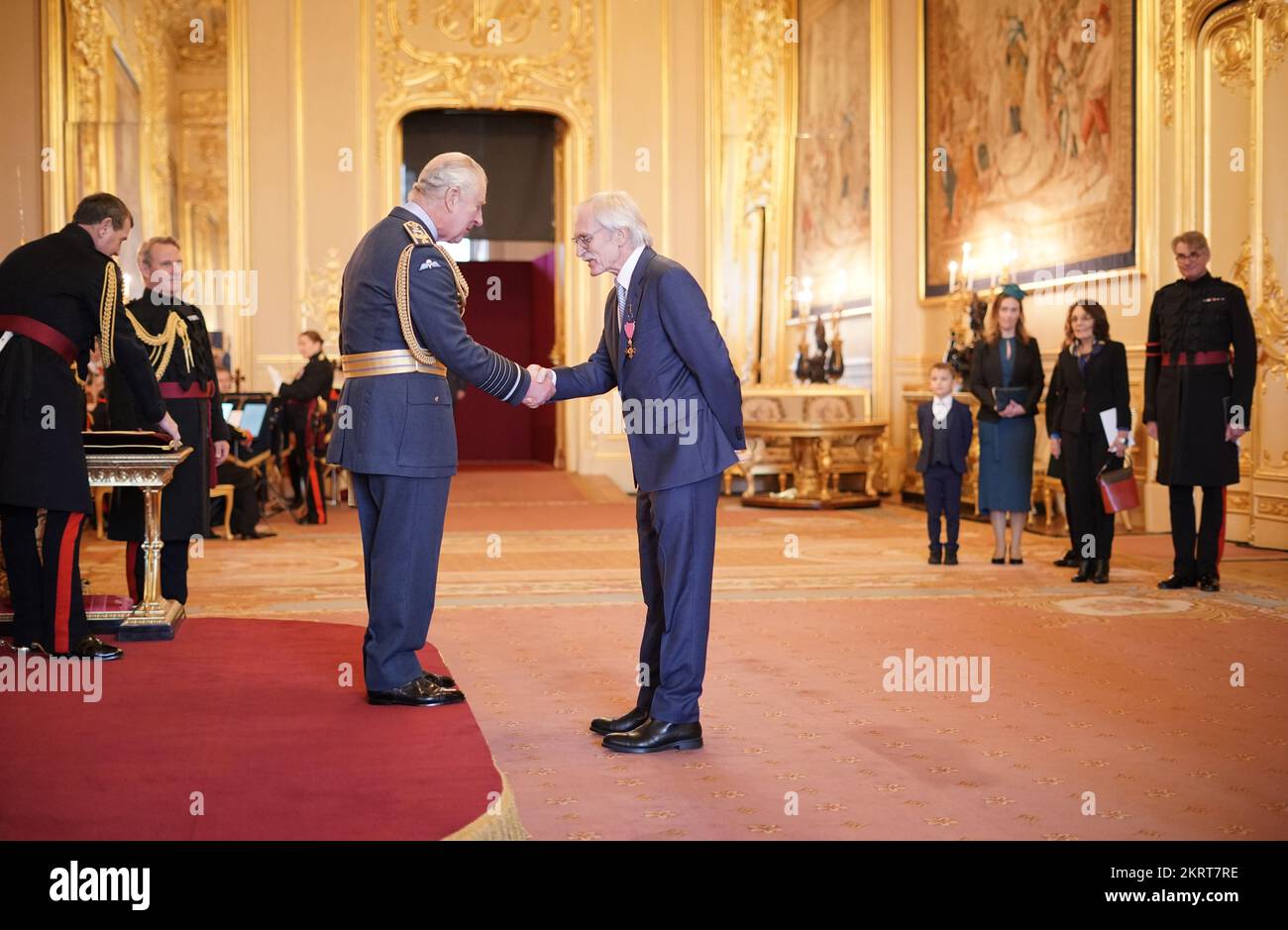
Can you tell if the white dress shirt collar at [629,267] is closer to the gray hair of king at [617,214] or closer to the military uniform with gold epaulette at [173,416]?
the gray hair of king at [617,214]

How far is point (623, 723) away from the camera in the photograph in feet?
13.3

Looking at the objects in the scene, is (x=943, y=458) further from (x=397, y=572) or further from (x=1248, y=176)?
(x=397, y=572)

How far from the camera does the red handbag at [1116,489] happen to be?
7332 mm

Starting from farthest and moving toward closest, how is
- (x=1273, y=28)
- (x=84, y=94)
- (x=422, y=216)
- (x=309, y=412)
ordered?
(x=84, y=94), (x=309, y=412), (x=1273, y=28), (x=422, y=216)

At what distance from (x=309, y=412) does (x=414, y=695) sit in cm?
700

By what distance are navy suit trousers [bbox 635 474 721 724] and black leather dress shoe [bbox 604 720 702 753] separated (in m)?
0.02

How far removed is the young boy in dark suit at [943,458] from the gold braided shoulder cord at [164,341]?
13.6 feet

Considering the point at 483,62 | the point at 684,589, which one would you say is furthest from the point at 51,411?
the point at 483,62

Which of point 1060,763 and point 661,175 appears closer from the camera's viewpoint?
point 1060,763

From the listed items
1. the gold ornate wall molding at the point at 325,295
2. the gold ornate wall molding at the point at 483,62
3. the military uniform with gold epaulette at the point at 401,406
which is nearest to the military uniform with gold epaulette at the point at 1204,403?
the military uniform with gold epaulette at the point at 401,406

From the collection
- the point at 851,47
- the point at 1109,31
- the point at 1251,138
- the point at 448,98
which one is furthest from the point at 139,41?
the point at 1251,138

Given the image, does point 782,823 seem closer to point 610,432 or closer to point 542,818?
point 542,818

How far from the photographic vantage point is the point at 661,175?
14914 millimetres
